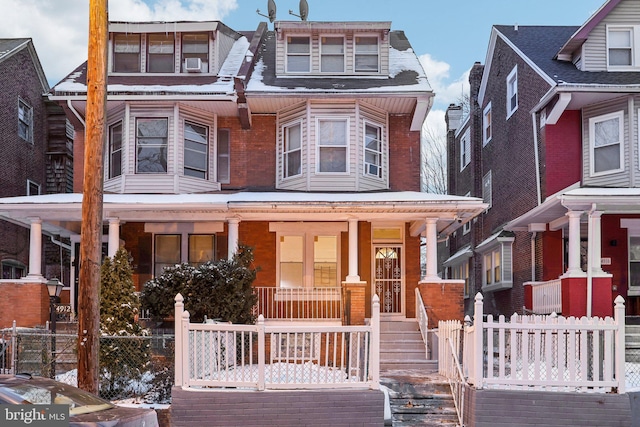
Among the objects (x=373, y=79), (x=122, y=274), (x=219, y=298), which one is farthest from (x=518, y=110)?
(x=122, y=274)

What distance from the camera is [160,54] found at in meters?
20.2

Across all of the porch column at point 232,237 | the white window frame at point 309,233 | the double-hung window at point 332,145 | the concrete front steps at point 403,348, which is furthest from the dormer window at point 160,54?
the concrete front steps at point 403,348

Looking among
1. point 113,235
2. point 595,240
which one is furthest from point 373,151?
point 113,235

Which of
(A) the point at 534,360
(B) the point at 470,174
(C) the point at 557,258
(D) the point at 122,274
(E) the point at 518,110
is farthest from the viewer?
(B) the point at 470,174

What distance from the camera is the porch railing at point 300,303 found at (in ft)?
58.3

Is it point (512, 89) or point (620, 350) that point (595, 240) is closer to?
point (620, 350)

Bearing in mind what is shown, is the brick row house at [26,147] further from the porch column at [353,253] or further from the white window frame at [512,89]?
the white window frame at [512,89]

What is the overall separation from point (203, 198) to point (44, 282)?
3987mm

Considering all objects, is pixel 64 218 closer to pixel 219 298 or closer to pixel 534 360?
pixel 219 298

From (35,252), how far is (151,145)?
380 cm

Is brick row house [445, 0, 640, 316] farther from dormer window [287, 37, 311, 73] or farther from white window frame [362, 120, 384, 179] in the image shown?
dormer window [287, 37, 311, 73]

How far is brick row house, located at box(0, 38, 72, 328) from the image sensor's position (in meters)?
24.0

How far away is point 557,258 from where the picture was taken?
1930cm

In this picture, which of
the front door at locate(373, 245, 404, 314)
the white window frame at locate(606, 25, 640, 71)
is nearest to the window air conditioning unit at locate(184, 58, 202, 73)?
the front door at locate(373, 245, 404, 314)
